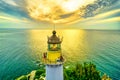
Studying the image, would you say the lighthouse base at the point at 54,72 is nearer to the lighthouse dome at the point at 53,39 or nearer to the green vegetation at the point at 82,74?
the lighthouse dome at the point at 53,39

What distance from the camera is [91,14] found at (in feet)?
176

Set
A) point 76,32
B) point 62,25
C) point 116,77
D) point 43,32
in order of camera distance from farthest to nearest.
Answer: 1. point 76,32
2. point 43,32
3. point 62,25
4. point 116,77

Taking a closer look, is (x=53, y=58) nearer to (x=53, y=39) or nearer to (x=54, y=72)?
(x=54, y=72)

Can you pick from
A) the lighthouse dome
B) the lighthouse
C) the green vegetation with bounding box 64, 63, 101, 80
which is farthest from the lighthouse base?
the green vegetation with bounding box 64, 63, 101, 80

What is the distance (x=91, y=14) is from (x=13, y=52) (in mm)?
22176

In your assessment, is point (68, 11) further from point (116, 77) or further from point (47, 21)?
point (116, 77)

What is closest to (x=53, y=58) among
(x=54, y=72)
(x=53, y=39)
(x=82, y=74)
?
(x=54, y=72)

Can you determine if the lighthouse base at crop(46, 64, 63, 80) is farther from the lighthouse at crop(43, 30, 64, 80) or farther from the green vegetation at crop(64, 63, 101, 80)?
the green vegetation at crop(64, 63, 101, 80)

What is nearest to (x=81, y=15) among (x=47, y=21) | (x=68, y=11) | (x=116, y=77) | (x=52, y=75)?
(x=68, y=11)

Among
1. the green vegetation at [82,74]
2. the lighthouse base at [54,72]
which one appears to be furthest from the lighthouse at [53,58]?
the green vegetation at [82,74]

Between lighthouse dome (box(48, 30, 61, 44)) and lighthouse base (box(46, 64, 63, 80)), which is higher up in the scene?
lighthouse dome (box(48, 30, 61, 44))

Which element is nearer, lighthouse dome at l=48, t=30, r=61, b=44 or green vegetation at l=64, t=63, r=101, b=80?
lighthouse dome at l=48, t=30, r=61, b=44

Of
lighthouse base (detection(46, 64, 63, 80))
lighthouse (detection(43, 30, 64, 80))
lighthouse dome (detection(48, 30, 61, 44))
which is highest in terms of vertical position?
lighthouse dome (detection(48, 30, 61, 44))

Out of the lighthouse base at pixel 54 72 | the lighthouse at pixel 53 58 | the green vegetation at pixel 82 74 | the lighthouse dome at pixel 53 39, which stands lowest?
the green vegetation at pixel 82 74
